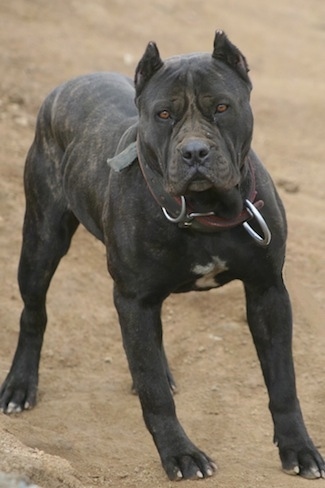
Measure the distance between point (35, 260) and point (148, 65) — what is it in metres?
1.75

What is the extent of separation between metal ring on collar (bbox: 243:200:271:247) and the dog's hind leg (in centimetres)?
149

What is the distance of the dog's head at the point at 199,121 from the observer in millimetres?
4871

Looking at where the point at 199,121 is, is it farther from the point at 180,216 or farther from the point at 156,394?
the point at 156,394

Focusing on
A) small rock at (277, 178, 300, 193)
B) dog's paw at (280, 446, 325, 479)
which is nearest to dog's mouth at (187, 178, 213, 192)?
dog's paw at (280, 446, 325, 479)

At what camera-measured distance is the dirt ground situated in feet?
19.0

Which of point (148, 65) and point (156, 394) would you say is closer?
point (148, 65)

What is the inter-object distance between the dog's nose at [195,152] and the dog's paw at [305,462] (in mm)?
1468

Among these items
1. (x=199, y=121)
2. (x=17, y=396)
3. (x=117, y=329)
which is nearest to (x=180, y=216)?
(x=199, y=121)

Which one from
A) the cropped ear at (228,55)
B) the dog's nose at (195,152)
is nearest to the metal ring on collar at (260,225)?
the dog's nose at (195,152)

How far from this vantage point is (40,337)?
6789 mm

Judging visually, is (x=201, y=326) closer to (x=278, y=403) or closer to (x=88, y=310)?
(x=88, y=310)

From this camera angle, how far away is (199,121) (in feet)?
16.3

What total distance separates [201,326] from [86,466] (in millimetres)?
1965

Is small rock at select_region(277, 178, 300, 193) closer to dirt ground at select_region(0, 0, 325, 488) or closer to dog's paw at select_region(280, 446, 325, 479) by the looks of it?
dirt ground at select_region(0, 0, 325, 488)
